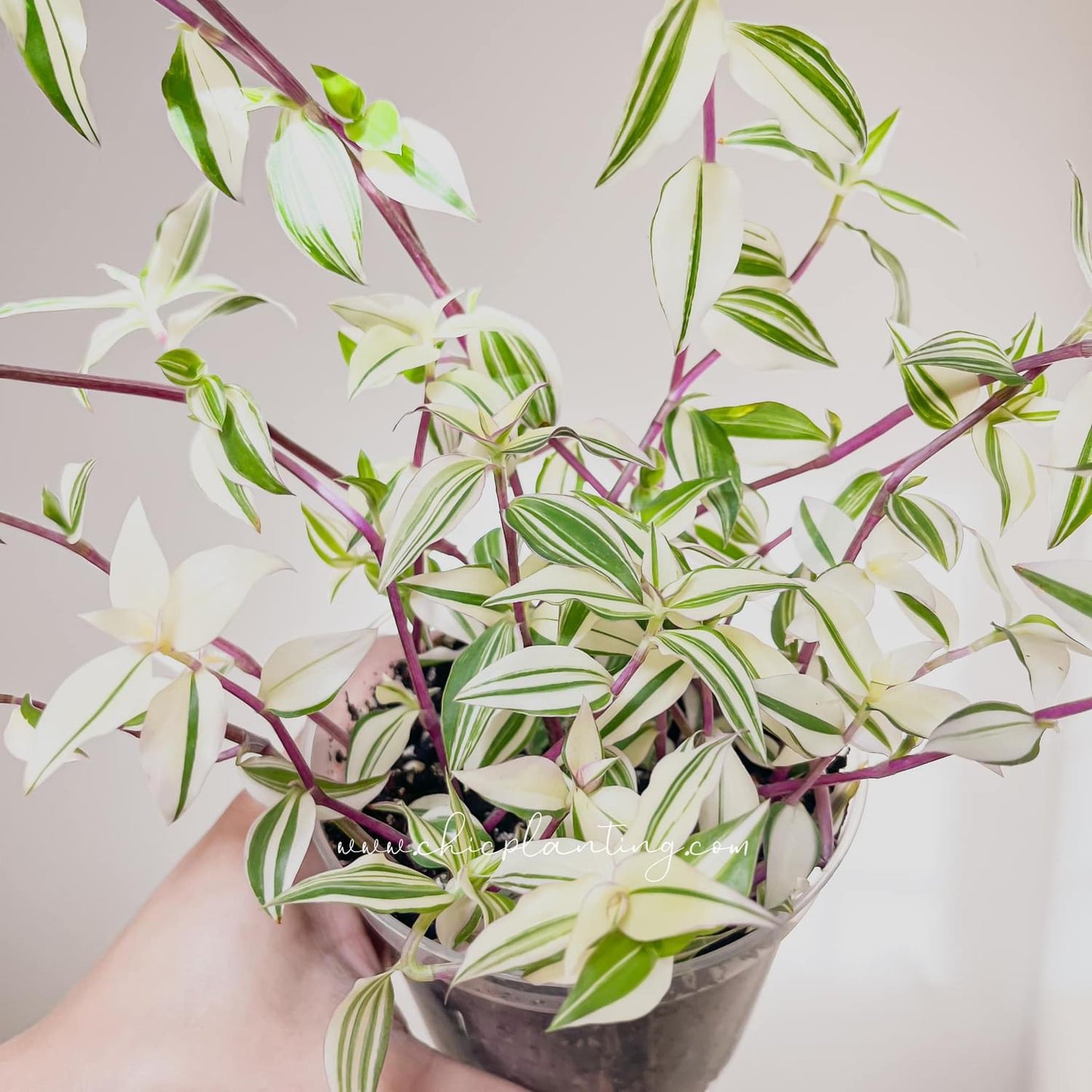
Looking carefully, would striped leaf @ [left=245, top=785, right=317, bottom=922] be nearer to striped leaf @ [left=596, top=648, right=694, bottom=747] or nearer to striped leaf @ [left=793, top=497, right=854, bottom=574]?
striped leaf @ [left=596, top=648, right=694, bottom=747]

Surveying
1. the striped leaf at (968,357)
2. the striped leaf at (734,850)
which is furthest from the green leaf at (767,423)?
the striped leaf at (734,850)

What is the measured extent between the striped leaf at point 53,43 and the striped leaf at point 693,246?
0.60ft

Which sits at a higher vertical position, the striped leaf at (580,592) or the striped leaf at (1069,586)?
the striped leaf at (1069,586)

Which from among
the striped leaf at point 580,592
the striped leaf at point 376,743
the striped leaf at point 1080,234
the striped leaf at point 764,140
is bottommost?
the striped leaf at point 376,743

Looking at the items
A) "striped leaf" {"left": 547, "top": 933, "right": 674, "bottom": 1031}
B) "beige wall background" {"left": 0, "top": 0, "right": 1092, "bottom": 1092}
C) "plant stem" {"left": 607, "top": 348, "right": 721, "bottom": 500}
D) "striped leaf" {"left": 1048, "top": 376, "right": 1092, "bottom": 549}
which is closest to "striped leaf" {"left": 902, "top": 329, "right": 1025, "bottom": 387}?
"striped leaf" {"left": 1048, "top": 376, "right": 1092, "bottom": 549}

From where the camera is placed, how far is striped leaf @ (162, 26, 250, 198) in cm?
34

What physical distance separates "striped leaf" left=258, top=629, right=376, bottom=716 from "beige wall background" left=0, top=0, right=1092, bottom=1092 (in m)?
0.53

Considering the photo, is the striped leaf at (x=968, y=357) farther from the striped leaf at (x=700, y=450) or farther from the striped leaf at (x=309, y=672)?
the striped leaf at (x=309, y=672)

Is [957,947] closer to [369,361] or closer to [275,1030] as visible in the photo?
[275,1030]

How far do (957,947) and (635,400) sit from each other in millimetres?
576

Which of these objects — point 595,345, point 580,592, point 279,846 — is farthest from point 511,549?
point 595,345

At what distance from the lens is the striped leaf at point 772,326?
0.43 metres

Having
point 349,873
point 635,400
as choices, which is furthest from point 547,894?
point 635,400

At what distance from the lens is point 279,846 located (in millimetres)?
426
